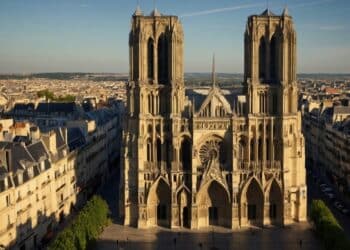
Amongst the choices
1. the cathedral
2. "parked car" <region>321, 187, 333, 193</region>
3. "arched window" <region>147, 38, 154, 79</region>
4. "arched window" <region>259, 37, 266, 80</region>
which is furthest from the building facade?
"parked car" <region>321, 187, 333, 193</region>

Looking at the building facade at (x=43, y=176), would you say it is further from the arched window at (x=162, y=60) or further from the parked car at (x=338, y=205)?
the parked car at (x=338, y=205)

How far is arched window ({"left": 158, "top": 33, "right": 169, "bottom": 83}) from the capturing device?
8956 cm

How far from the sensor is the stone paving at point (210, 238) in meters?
80.5

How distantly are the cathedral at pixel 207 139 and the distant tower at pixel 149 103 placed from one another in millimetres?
159

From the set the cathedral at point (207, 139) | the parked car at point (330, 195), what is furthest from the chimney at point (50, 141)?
the parked car at point (330, 195)

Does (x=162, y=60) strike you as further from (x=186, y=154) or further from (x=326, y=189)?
(x=326, y=189)

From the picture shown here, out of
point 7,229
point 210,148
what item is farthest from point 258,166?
Result: point 7,229

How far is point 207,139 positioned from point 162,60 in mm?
14702

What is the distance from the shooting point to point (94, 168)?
11731cm

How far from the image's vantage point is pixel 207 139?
292 ft

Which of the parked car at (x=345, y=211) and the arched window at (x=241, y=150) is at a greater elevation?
the arched window at (x=241, y=150)

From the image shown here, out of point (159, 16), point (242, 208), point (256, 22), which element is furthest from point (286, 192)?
point (159, 16)

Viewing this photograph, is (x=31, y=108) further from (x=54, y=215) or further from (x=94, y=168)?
(x=54, y=215)

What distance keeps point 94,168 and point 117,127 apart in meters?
33.3
